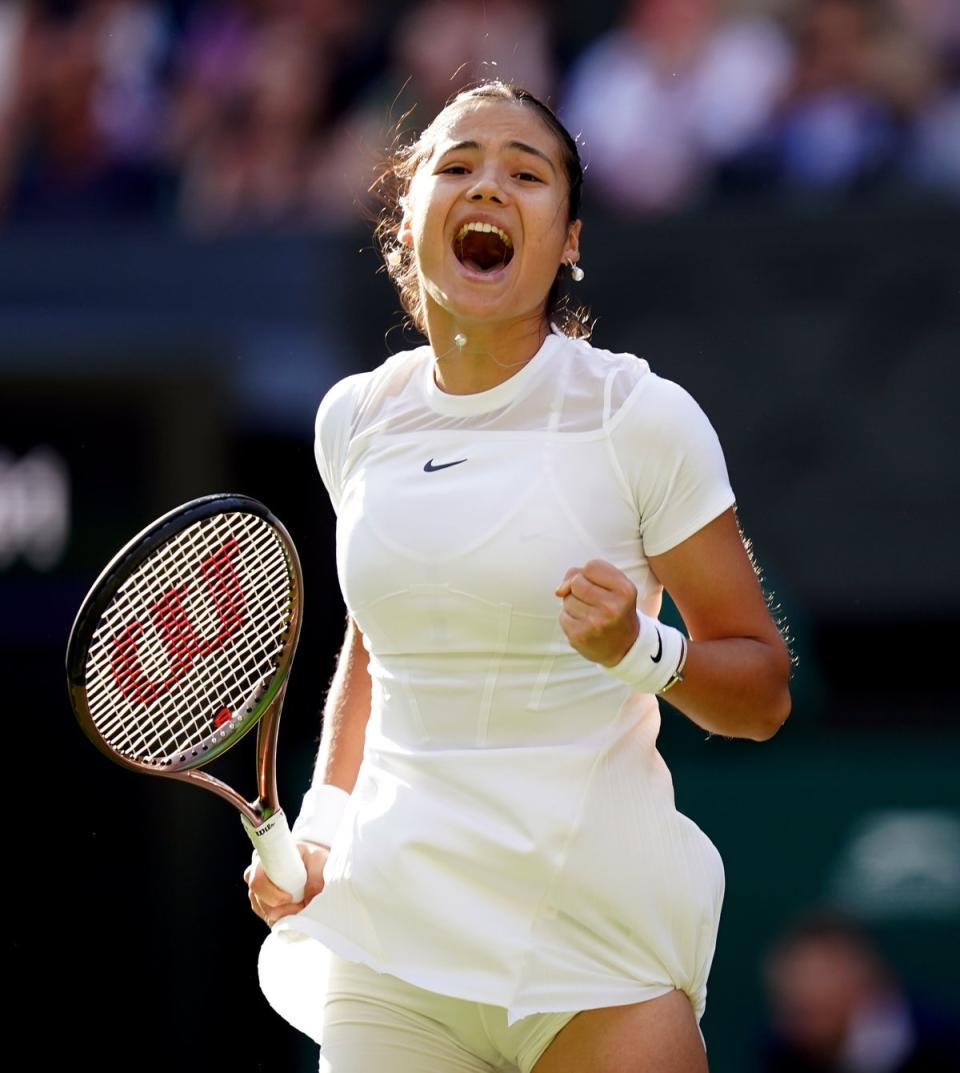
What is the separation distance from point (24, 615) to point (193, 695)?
3273 millimetres

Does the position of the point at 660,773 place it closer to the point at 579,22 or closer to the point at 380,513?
the point at 380,513

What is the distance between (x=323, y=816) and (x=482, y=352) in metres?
0.64

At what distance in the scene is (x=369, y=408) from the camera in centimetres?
291

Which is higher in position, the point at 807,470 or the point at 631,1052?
the point at 631,1052

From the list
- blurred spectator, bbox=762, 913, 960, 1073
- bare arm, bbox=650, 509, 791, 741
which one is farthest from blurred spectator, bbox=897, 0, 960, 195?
bare arm, bbox=650, 509, 791, 741

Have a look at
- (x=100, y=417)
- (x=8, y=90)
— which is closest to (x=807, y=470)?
(x=100, y=417)

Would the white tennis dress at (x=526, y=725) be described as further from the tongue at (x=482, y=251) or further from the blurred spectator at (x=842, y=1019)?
the blurred spectator at (x=842, y=1019)

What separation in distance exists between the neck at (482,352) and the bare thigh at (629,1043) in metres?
0.79

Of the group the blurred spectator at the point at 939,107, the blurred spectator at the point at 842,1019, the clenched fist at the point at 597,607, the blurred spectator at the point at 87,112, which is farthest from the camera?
the blurred spectator at the point at 87,112

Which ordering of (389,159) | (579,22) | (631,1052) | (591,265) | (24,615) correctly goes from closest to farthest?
1. (631,1052)
2. (389,159)
3. (24,615)
4. (591,265)
5. (579,22)

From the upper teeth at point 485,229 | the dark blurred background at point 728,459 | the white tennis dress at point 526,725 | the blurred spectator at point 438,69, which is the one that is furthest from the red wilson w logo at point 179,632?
the blurred spectator at point 438,69

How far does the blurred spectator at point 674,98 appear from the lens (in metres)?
7.46

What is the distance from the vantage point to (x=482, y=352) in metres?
2.82

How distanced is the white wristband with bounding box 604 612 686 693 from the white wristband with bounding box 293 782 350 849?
1.73 feet
